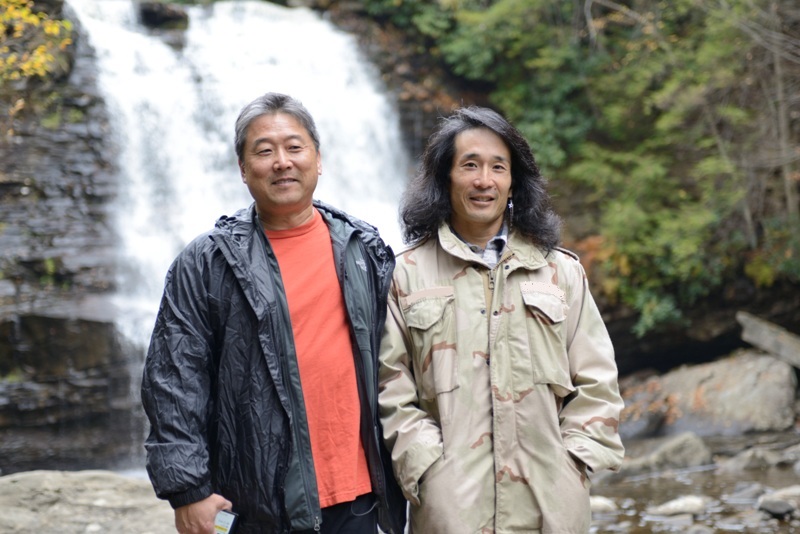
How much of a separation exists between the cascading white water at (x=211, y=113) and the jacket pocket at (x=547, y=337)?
23.9ft

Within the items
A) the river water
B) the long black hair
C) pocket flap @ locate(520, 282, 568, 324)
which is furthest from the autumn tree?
the river water

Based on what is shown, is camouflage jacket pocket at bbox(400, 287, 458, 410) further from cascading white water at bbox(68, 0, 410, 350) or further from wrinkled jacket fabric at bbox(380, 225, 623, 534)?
cascading white water at bbox(68, 0, 410, 350)

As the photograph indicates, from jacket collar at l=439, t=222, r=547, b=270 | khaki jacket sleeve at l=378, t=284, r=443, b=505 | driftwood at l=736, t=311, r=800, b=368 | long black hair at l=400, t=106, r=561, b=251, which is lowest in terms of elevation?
driftwood at l=736, t=311, r=800, b=368

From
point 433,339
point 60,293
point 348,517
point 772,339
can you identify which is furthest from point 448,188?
point 772,339

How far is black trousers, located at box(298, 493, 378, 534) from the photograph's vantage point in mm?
2602

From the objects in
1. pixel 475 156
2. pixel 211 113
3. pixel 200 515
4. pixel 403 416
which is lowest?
pixel 200 515

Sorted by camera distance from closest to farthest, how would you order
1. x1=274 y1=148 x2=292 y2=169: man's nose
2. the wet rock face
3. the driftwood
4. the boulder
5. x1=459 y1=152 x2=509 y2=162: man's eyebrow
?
x1=274 y1=148 x2=292 y2=169: man's nose → x1=459 y1=152 x2=509 y2=162: man's eyebrow → the wet rock face → the boulder → the driftwood

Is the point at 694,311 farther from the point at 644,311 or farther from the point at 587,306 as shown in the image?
the point at 587,306

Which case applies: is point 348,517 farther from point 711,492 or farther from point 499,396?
point 711,492

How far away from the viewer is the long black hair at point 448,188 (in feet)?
9.24

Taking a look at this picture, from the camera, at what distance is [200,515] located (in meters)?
2.44

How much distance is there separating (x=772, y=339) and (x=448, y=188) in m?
8.62

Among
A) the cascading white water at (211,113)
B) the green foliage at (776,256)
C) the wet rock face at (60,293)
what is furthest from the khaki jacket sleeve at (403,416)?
the green foliage at (776,256)

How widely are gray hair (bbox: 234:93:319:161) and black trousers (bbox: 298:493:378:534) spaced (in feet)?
3.78
